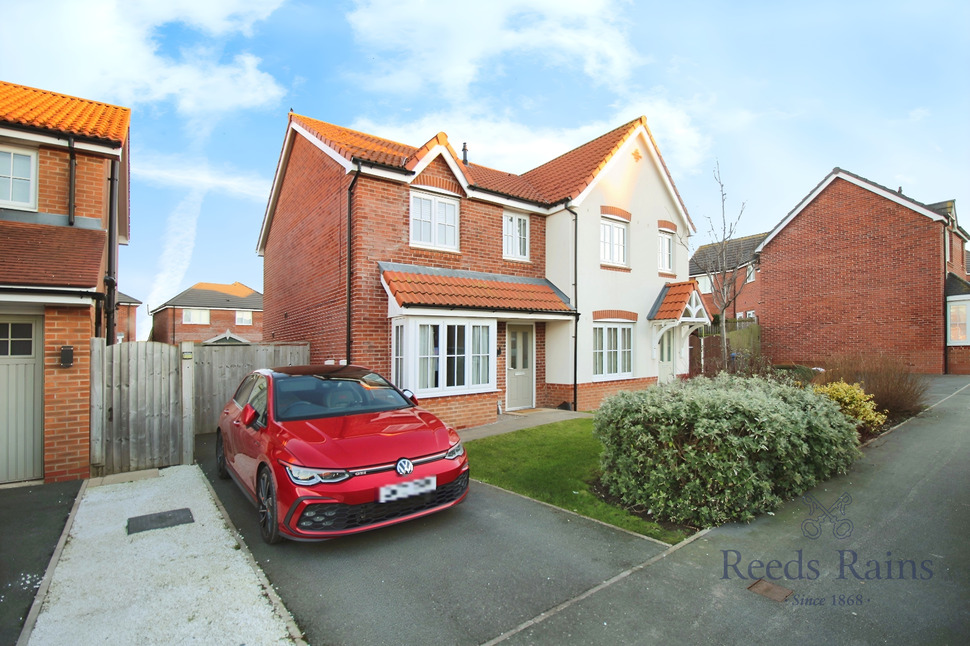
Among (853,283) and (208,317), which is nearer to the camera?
(853,283)

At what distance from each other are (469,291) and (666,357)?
7.85 metres

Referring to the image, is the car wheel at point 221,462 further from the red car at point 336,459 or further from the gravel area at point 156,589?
the gravel area at point 156,589

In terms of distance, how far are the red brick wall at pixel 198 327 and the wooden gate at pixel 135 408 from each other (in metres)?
34.2

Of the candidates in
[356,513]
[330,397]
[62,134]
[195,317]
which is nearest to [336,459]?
[356,513]

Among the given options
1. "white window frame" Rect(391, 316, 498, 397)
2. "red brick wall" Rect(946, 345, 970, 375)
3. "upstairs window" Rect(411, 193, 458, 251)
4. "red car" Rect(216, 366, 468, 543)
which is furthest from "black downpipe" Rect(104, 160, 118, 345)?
"red brick wall" Rect(946, 345, 970, 375)

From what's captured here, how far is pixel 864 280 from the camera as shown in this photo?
812 inches

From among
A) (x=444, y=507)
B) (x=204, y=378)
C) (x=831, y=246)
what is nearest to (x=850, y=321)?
(x=831, y=246)

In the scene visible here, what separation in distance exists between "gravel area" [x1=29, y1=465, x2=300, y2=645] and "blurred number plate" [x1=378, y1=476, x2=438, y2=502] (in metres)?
1.10

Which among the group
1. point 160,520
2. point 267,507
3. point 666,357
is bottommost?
point 160,520

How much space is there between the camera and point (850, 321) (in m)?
21.0

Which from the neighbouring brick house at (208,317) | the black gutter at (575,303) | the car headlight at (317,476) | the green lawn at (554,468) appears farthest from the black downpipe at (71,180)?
the neighbouring brick house at (208,317)

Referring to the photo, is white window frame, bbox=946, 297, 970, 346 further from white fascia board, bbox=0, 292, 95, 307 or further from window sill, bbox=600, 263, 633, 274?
white fascia board, bbox=0, 292, 95, 307

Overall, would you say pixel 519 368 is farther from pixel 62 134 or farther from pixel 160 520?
pixel 62 134

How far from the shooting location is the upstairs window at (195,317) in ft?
129
